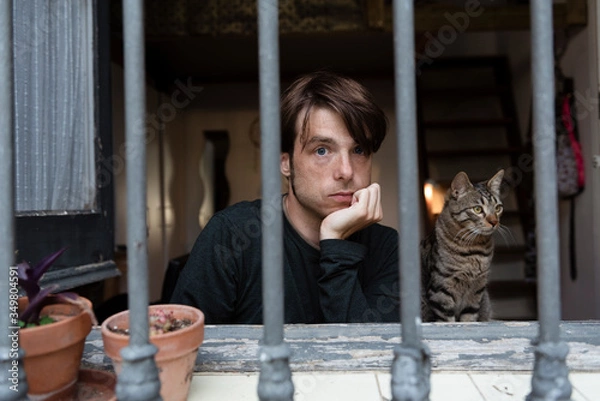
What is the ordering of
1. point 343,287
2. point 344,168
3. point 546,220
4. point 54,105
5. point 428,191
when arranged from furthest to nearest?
point 428,191 → point 54,105 → point 344,168 → point 343,287 → point 546,220

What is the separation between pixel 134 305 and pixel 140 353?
57 millimetres

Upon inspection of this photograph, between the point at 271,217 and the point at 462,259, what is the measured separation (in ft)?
5.17

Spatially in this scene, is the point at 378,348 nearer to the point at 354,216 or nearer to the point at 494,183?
the point at 354,216

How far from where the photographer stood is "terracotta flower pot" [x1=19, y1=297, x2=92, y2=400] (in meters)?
0.60

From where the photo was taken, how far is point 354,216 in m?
1.28

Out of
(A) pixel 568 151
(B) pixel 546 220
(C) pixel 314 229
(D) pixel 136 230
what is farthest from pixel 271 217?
(A) pixel 568 151

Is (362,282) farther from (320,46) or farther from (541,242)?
(320,46)

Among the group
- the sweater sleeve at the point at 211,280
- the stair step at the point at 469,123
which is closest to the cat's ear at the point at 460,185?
the sweater sleeve at the point at 211,280

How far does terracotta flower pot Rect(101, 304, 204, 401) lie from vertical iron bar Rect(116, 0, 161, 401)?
0.20 feet

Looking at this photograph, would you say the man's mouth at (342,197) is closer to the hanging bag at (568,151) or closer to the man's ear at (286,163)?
the man's ear at (286,163)

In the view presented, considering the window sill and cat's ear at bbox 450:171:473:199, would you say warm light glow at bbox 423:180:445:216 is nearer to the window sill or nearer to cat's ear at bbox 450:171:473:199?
cat's ear at bbox 450:171:473:199

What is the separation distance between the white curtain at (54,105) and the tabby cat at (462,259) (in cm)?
147

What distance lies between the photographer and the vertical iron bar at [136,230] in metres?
0.54

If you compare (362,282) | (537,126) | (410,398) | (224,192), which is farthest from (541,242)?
(224,192)
